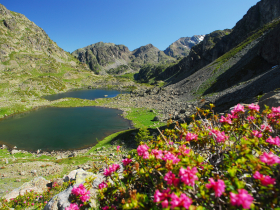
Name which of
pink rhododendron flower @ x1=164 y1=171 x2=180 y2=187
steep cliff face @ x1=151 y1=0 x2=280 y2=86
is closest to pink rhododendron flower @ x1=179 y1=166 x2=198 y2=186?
pink rhododendron flower @ x1=164 y1=171 x2=180 y2=187

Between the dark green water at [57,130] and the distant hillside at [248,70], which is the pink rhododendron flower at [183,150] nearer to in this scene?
the distant hillside at [248,70]

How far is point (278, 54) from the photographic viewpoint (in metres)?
41.2

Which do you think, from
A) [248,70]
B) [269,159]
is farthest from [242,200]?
[248,70]

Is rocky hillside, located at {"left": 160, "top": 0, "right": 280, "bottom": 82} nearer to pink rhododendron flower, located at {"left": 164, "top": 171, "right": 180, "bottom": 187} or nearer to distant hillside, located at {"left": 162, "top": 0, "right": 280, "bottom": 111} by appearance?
distant hillside, located at {"left": 162, "top": 0, "right": 280, "bottom": 111}

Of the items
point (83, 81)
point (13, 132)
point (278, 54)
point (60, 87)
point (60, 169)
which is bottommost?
point (60, 169)

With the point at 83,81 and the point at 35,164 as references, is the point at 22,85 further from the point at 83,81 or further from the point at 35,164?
the point at 35,164

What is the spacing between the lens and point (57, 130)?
3953cm

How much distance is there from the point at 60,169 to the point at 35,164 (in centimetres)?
483

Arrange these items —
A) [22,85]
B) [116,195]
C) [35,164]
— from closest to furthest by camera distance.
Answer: [116,195] → [35,164] → [22,85]

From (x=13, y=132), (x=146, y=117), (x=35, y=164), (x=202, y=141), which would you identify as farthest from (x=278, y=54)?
(x=13, y=132)

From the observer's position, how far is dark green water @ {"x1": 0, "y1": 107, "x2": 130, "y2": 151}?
31.6 m

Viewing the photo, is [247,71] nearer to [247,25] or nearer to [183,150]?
[183,150]

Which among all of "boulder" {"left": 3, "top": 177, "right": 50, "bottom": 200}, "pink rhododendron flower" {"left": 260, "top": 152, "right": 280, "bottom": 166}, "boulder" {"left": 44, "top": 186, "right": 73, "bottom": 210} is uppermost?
"pink rhododendron flower" {"left": 260, "top": 152, "right": 280, "bottom": 166}

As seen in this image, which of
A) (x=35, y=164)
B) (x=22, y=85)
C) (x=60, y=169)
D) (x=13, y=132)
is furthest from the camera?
(x=22, y=85)
